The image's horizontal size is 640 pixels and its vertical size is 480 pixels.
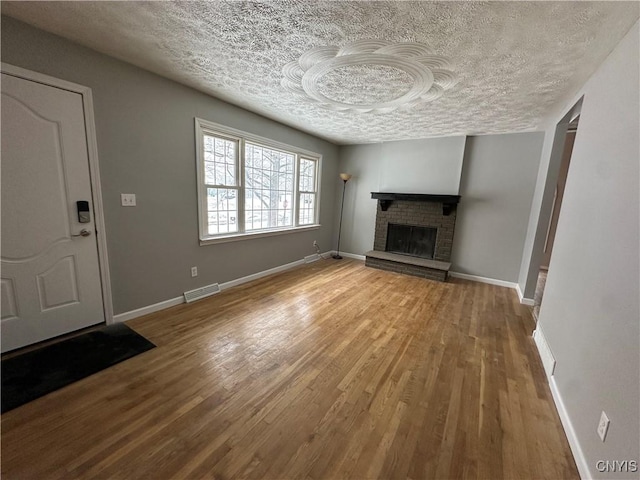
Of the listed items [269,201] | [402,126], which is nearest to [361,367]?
[269,201]

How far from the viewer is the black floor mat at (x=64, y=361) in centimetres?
161

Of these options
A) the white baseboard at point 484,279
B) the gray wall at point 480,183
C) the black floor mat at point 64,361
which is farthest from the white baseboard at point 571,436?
the black floor mat at point 64,361

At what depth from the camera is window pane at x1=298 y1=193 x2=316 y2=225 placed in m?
4.82

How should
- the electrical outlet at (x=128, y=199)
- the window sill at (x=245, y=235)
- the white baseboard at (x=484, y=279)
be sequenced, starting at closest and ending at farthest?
1. the electrical outlet at (x=128, y=199)
2. the window sill at (x=245, y=235)
3. the white baseboard at (x=484, y=279)

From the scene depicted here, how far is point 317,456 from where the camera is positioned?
1.30 meters

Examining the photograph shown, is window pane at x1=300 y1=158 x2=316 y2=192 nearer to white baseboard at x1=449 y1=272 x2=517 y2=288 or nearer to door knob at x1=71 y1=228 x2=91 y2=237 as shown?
white baseboard at x1=449 y1=272 x2=517 y2=288

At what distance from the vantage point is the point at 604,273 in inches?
53.9

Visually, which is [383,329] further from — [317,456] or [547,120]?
[547,120]

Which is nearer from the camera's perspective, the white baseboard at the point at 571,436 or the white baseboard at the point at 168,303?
the white baseboard at the point at 571,436

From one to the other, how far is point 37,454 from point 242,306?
1.80 metres

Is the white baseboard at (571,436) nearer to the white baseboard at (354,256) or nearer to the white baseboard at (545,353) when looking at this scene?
the white baseboard at (545,353)

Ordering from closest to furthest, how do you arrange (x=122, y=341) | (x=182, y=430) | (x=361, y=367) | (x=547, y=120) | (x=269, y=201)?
(x=182, y=430) < (x=361, y=367) < (x=122, y=341) < (x=547, y=120) < (x=269, y=201)

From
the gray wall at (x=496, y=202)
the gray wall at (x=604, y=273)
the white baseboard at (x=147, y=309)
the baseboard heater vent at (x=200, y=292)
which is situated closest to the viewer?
the gray wall at (x=604, y=273)

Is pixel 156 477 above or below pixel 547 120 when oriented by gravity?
below
